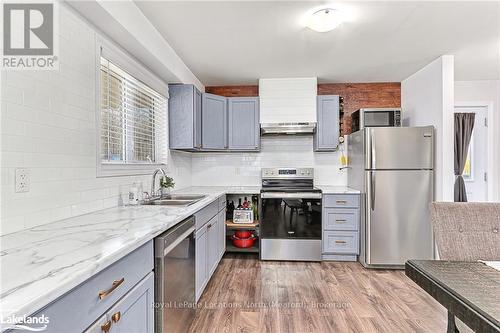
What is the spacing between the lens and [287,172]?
377cm

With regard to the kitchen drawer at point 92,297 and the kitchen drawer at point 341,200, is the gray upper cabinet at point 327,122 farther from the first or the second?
the kitchen drawer at point 92,297

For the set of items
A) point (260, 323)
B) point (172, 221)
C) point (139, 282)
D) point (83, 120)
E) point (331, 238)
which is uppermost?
point (83, 120)

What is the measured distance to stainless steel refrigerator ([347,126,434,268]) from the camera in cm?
306

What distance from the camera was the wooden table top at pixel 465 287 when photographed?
0.80 meters

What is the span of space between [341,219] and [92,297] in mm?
2963

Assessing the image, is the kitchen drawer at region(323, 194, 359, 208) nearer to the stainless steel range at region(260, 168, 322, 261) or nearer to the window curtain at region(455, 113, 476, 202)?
the stainless steel range at region(260, 168, 322, 261)

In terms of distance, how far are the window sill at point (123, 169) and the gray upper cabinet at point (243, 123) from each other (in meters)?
1.29

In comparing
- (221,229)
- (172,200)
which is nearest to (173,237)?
(172,200)

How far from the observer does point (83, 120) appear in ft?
5.65

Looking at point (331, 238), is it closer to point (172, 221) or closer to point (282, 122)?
point (282, 122)

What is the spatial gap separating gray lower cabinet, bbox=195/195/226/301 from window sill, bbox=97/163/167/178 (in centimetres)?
70

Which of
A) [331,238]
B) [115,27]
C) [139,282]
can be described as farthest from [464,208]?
[115,27]

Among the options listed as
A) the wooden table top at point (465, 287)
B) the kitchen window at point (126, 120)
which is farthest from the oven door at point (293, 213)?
the wooden table top at point (465, 287)

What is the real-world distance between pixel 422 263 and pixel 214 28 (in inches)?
92.4
